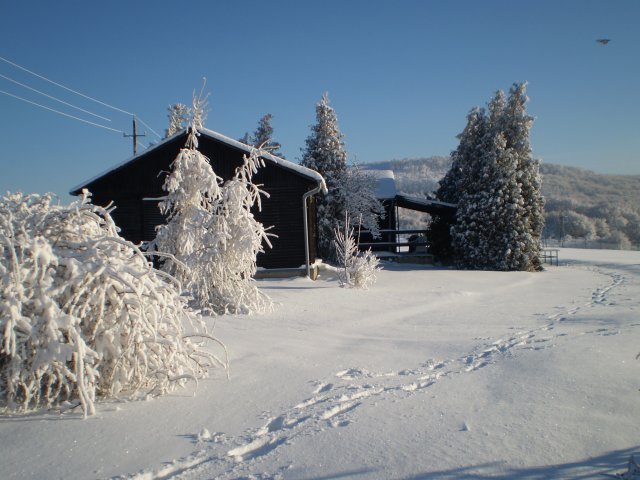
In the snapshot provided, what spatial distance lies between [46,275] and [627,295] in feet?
47.2

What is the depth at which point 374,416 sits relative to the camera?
394 cm

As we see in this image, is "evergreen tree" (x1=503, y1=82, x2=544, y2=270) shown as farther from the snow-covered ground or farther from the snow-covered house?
the snow-covered ground

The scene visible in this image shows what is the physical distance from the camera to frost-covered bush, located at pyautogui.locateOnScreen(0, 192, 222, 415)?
12.5ft

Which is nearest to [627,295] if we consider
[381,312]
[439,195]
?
[381,312]

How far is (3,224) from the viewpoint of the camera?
13.6ft

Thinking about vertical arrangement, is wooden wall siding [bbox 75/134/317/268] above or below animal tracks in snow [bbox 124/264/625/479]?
above

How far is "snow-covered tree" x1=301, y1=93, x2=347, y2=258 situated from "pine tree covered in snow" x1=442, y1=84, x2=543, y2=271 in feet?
21.2

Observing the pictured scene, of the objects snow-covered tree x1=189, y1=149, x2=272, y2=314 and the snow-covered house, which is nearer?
snow-covered tree x1=189, y1=149, x2=272, y2=314

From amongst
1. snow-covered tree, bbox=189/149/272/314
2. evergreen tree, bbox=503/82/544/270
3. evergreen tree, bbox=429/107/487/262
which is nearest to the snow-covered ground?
snow-covered tree, bbox=189/149/272/314

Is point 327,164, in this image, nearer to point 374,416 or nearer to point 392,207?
point 392,207

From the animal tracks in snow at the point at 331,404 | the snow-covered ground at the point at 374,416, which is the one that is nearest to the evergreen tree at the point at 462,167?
the snow-covered ground at the point at 374,416

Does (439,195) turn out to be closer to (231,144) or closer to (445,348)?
(231,144)

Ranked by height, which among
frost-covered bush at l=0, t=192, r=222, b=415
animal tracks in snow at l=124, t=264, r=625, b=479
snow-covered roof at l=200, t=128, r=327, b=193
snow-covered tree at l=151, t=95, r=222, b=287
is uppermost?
snow-covered roof at l=200, t=128, r=327, b=193

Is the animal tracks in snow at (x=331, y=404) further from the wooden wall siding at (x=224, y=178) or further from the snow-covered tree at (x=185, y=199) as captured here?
the wooden wall siding at (x=224, y=178)
